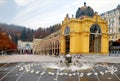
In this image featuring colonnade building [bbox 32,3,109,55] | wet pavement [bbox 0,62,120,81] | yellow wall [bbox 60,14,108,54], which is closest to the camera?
wet pavement [bbox 0,62,120,81]

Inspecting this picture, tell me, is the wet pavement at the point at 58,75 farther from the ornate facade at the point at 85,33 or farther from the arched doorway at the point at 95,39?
the arched doorway at the point at 95,39

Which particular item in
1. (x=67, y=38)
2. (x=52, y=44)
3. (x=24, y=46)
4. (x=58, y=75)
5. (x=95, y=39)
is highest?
(x=67, y=38)

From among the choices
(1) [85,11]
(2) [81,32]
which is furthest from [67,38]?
(1) [85,11]

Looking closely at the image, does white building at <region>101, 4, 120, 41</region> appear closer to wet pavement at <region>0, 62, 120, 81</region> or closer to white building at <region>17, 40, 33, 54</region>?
wet pavement at <region>0, 62, 120, 81</region>

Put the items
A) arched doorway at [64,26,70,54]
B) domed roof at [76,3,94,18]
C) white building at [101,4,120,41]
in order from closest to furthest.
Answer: domed roof at [76,3,94,18] < arched doorway at [64,26,70,54] < white building at [101,4,120,41]

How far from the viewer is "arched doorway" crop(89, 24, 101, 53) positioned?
54688 mm

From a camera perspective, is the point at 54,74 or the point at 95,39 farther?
the point at 95,39

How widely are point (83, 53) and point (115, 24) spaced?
46.9 m

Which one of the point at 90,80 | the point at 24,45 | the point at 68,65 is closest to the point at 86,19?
the point at 68,65

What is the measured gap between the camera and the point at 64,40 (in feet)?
194

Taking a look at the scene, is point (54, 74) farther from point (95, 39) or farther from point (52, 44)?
point (52, 44)

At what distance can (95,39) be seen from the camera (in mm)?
56125

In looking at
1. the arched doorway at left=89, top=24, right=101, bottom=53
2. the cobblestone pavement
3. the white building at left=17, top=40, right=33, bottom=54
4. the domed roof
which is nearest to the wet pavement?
the cobblestone pavement

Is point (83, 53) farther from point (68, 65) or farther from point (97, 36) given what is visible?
point (68, 65)
